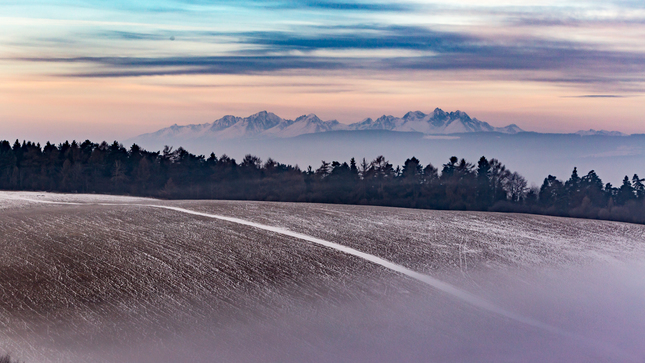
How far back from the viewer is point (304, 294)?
22.9m

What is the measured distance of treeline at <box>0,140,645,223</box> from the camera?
337 ft

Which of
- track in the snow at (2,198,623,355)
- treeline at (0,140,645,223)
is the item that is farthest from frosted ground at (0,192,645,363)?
treeline at (0,140,645,223)

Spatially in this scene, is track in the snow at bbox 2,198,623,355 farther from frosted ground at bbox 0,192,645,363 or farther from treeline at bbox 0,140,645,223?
treeline at bbox 0,140,645,223

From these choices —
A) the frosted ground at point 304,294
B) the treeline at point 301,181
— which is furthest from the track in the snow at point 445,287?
the treeline at point 301,181

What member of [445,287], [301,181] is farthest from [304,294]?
[301,181]

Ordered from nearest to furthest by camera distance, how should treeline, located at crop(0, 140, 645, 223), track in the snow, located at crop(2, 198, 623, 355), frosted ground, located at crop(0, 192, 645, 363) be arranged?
1. frosted ground, located at crop(0, 192, 645, 363)
2. track in the snow, located at crop(2, 198, 623, 355)
3. treeline, located at crop(0, 140, 645, 223)

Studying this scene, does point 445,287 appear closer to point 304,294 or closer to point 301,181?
point 304,294

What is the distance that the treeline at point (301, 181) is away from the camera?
4043 inches

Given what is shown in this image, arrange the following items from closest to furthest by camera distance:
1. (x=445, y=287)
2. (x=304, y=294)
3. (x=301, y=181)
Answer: (x=304, y=294)
(x=445, y=287)
(x=301, y=181)

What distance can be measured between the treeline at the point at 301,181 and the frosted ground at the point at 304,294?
2475 inches

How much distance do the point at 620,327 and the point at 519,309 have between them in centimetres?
366

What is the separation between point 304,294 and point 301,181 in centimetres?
8998

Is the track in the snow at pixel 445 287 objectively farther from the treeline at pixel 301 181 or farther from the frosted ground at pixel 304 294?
the treeline at pixel 301 181

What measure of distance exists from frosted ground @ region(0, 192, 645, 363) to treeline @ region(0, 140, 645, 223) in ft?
206
